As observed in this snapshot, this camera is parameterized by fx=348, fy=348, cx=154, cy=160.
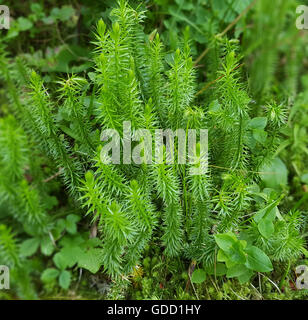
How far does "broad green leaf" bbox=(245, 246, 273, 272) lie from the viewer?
120 centimetres

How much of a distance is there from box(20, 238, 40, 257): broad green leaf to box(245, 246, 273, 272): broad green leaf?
72cm

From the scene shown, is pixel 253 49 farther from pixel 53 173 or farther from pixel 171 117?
pixel 53 173

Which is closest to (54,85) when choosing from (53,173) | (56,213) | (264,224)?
(53,173)

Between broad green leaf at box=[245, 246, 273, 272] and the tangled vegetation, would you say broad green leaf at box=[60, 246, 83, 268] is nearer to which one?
the tangled vegetation

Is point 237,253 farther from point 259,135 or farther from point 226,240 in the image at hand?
point 259,135

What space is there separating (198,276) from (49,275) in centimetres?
55

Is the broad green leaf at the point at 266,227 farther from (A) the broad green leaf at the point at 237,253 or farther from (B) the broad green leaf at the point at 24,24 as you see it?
(B) the broad green leaf at the point at 24,24

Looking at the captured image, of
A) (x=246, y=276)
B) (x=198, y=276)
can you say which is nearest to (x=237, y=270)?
(x=246, y=276)

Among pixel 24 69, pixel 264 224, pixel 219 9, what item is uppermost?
pixel 219 9

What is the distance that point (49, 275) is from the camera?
46.1 inches

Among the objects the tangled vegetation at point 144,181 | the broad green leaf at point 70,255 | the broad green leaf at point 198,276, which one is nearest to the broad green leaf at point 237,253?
the tangled vegetation at point 144,181

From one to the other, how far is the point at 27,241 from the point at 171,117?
67 centimetres

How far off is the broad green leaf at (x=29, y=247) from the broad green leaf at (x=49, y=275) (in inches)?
3.6
